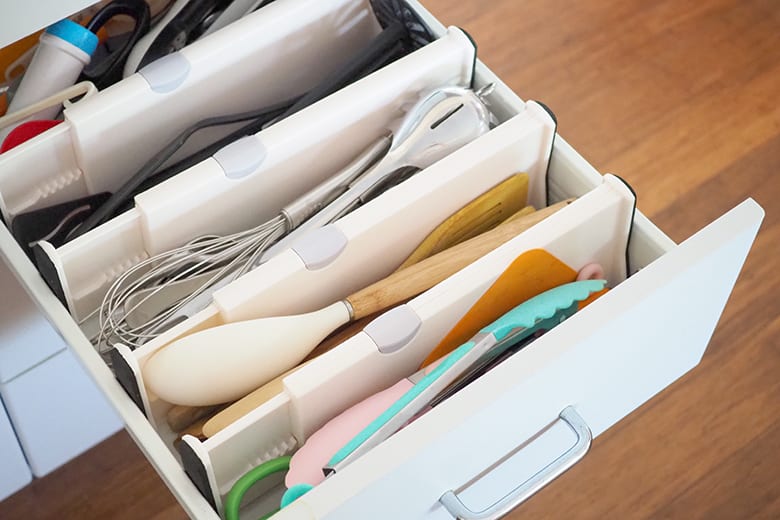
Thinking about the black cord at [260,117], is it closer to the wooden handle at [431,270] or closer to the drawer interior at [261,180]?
the drawer interior at [261,180]

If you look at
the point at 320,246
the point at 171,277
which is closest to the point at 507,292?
the point at 320,246

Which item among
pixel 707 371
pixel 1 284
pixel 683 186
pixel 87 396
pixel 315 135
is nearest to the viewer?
pixel 315 135

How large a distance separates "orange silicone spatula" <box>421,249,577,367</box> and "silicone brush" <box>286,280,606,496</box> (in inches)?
0.7

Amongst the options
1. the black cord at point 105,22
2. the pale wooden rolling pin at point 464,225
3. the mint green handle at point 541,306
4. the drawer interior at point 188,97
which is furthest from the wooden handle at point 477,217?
the black cord at point 105,22

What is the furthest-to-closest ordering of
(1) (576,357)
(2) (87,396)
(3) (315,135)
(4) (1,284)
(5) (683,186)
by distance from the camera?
(5) (683,186) → (2) (87,396) → (4) (1,284) → (3) (315,135) → (1) (576,357)

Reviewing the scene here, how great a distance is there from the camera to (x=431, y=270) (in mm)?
912

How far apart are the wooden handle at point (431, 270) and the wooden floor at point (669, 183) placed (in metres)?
0.62

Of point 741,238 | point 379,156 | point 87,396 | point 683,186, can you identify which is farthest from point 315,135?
point 683,186

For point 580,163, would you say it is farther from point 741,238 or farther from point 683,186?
point 683,186

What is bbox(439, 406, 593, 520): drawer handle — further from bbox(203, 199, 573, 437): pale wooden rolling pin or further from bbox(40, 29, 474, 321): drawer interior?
bbox(40, 29, 474, 321): drawer interior

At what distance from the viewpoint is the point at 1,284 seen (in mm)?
1128

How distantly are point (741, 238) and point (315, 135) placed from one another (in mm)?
358

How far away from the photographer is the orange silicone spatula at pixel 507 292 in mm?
891

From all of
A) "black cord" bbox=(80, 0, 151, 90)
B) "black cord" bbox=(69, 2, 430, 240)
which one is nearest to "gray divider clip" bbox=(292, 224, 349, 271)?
"black cord" bbox=(69, 2, 430, 240)
